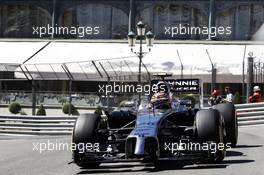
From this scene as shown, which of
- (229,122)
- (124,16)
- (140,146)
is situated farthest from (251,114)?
(124,16)

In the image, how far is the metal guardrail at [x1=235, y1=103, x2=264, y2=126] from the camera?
24.3 metres

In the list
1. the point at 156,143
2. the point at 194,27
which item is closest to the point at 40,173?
the point at 156,143

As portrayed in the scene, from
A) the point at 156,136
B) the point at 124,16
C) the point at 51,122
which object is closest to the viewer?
the point at 156,136

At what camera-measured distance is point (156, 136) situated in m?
11.3

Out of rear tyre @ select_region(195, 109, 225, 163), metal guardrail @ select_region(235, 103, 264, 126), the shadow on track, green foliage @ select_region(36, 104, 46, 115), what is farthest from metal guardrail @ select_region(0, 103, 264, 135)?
rear tyre @ select_region(195, 109, 225, 163)

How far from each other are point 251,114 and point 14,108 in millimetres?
13166

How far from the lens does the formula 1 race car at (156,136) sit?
1133cm

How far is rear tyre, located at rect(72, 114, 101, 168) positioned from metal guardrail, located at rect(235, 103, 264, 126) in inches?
505

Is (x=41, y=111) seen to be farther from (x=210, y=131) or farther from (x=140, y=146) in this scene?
(x=140, y=146)

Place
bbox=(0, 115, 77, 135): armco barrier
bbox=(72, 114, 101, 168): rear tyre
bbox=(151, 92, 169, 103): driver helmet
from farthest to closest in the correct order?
1. bbox=(0, 115, 77, 135): armco barrier
2. bbox=(151, 92, 169, 103): driver helmet
3. bbox=(72, 114, 101, 168): rear tyre

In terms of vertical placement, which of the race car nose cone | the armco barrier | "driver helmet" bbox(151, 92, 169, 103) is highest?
"driver helmet" bbox(151, 92, 169, 103)

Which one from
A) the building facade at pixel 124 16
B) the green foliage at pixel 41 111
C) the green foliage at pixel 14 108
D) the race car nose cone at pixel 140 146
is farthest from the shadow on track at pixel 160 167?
the building facade at pixel 124 16

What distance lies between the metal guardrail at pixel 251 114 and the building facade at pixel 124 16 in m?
24.3

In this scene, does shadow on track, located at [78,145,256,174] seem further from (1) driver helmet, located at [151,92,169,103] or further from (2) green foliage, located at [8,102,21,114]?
(2) green foliage, located at [8,102,21,114]
